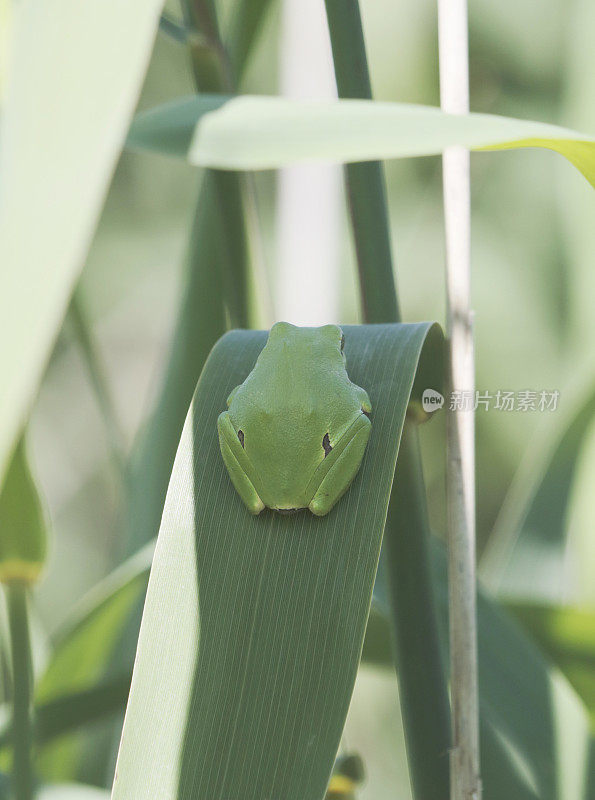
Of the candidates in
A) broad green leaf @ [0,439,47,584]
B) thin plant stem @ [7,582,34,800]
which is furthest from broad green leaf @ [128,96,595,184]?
thin plant stem @ [7,582,34,800]

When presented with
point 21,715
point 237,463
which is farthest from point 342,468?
point 21,715

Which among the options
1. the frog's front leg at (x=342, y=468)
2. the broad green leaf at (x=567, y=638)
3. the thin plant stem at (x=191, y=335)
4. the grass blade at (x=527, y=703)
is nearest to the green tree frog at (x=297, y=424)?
the frog's front leg at (x=342, y=468)

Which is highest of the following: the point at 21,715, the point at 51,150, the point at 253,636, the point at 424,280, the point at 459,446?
the point at 424,280

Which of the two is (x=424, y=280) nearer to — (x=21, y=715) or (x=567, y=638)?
(x=567, y=638)

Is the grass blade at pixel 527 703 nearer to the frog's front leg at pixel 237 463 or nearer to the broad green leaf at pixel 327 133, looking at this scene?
the frog's front leg at pixel 237 463

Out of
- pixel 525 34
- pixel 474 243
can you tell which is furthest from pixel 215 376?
pixel 525 34

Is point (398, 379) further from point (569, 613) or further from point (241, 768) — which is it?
point (569, 613)
